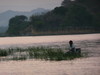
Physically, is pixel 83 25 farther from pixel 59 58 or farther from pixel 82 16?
pixel 59 58

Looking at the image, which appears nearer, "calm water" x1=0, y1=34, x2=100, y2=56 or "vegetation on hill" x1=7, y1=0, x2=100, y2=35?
"calm water" x1=0, y1=34, x2=100, y2=56

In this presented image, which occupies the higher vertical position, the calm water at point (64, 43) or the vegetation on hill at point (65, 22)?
the vegetation on hill at point (65, 22)

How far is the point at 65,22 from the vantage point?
560 ft

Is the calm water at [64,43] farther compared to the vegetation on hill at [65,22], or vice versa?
the vegetation on hill at [65,22]

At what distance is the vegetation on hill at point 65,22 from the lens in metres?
161

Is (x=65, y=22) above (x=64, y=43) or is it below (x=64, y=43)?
above

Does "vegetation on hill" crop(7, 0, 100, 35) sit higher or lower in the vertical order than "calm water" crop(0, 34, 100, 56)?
higher

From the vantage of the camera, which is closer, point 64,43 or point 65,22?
point 64,43

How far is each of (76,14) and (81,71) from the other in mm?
141079

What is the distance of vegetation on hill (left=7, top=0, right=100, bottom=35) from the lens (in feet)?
528

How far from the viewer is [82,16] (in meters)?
160

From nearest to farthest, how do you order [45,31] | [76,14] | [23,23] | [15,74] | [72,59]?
[15,74] → [72,59] → [76,14] → [45,31] → [23,23]

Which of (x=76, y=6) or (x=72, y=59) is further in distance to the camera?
(x=76, y=6)

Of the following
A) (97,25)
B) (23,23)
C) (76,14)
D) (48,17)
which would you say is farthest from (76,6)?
(23,23)
